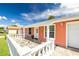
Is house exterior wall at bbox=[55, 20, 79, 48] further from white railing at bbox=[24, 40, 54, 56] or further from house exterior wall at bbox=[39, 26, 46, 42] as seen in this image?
house exterior wall at bbox=[39, 26, 46, 42]

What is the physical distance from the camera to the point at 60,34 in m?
7.18

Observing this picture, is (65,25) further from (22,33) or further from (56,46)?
(22,33)

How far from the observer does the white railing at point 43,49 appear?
5623 millimetres

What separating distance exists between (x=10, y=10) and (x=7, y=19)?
349 millimetres

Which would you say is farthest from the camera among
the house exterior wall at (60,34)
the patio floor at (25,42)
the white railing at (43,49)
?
the house exterior wall at (60,34)

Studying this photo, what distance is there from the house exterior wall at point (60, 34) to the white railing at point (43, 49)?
39cm

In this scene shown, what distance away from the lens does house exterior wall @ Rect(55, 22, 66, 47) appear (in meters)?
6.99

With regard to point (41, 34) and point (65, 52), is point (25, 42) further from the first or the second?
point (65, 52)

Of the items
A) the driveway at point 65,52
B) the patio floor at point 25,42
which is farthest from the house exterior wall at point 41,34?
the driveway at point 65,52

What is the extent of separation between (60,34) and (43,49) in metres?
1.39

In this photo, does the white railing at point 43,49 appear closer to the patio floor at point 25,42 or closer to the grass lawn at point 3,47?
the patio floor at point 25,42

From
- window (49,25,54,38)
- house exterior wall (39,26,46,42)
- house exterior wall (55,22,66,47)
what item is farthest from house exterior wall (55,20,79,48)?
house exterior wall (39,26,46,42)

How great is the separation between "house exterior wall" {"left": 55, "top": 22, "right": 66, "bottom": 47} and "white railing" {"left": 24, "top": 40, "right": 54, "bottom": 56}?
39 cm

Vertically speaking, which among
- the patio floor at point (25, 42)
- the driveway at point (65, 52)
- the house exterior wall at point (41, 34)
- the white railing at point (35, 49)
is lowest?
the driveway at point (65, 52)
